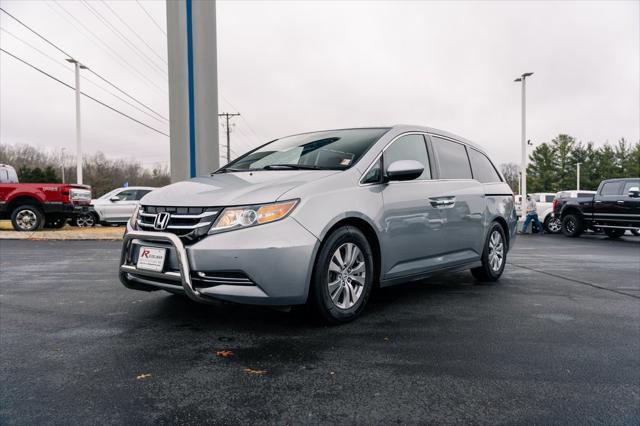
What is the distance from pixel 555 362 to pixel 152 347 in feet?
8.77

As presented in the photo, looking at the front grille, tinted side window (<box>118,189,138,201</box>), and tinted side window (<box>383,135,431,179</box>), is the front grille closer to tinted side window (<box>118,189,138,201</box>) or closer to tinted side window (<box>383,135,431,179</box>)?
tinted side window (<box>383,135,431,179</box>)

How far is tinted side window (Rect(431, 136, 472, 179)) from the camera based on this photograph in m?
5.38

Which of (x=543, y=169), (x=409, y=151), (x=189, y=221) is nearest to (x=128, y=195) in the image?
(x=409, y=151)

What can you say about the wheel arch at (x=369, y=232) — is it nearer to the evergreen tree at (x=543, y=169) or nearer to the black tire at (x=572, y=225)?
the black tire at (x=572, y=225)

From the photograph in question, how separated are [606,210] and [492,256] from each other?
11.2 meters

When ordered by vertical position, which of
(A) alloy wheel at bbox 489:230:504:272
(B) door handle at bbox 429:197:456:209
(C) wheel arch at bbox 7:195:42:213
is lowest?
(A) alloy wheel at bbox 489:230:504:272

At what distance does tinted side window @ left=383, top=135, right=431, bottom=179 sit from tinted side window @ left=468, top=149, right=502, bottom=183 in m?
1.13

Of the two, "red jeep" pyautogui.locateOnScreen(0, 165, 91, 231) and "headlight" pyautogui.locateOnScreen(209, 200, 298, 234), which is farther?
"red jeep" pyautogui.locateOnScreen(0, 165, 91, 231)

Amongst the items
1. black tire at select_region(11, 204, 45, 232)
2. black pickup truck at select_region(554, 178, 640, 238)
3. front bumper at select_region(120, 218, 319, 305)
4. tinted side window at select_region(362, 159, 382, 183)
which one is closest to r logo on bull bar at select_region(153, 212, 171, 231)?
front bumper at select_region(120, 218, 319, 305)

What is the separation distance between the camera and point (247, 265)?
11.2ft

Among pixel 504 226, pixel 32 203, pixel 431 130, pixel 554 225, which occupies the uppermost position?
pixel 431 130

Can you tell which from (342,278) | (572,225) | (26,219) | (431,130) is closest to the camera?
(342,278)

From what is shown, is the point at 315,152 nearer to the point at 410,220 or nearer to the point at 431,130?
the point at 410,220

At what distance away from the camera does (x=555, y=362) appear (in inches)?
126
